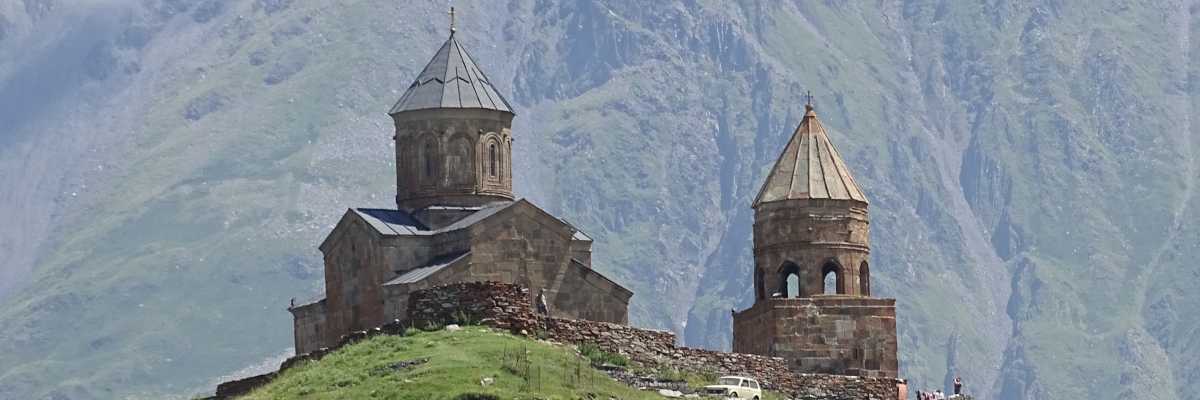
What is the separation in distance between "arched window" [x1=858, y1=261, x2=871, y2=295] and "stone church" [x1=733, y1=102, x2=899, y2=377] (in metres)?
0.03

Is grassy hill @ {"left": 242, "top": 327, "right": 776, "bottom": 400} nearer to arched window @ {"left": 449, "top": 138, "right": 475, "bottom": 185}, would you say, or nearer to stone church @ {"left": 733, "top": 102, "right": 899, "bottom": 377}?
stone church @ {"left": 733, "top": 102, "right": 899, "bottom": 377}

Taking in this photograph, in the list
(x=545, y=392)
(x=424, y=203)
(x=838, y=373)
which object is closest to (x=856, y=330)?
(x=838, y=373)

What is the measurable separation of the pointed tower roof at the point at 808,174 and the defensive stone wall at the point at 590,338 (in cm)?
1213

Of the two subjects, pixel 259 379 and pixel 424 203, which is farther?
pixel 424 203

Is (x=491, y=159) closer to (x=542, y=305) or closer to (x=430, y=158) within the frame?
(x=430, y=158)

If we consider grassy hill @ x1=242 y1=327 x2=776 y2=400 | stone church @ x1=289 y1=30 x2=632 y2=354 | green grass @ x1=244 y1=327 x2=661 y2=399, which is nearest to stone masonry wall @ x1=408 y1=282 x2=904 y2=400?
grassy hill @ x1=242 y1=327 x2=776 y2=400

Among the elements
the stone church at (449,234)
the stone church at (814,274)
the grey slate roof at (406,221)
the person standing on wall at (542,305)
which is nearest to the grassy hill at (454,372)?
the person standing on wall at (542,305)

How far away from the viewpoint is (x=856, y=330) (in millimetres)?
95188

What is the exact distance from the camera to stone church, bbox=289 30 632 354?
9512cm

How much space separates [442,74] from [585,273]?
9437 mm

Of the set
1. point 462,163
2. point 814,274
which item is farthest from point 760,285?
point 462,163

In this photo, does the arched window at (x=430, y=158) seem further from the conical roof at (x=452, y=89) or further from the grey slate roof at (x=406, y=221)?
the grey slate roof at (x=406, y=221)

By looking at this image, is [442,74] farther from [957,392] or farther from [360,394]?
[360,394]

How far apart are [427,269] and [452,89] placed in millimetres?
9078
